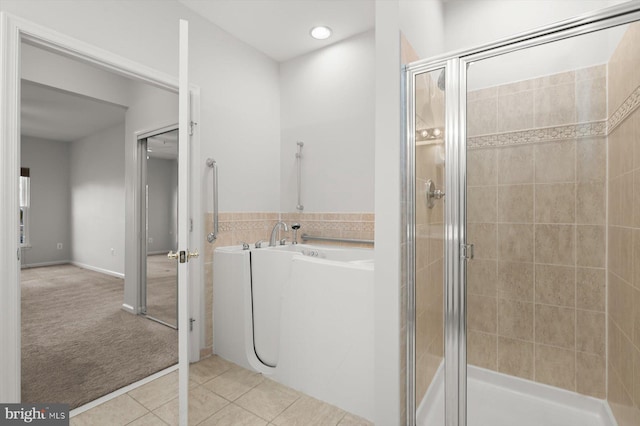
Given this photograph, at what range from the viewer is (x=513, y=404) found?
5.29ft

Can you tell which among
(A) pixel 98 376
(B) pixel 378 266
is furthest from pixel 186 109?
(A) pixel 98 376

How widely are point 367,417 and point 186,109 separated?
1.85 meters

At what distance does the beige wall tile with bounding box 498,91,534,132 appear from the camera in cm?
159

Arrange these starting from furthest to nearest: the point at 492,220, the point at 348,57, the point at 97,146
→ 1. the point at 97,146
2. the point at 348,57
3. the point at 492,220

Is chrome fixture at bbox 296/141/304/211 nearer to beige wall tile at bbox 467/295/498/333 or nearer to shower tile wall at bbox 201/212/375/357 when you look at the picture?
shower tile wall at bbox 201/212/375/357

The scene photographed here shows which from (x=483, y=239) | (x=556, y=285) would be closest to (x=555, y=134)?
(x=483, y=239)

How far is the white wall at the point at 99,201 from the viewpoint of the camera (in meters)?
3.54

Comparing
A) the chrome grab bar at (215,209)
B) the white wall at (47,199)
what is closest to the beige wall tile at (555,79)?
the chrome grab bar at (215,209)

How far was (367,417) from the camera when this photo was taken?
1594 millimetres

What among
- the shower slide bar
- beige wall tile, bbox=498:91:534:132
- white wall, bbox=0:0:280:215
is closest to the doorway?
white wall, bbox=0:0:280:215

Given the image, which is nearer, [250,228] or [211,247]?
[211,247]

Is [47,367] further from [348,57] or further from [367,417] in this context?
[348,57]

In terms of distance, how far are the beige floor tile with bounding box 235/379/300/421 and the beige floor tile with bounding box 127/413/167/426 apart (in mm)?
419

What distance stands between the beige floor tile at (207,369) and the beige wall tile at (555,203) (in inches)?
89.9
